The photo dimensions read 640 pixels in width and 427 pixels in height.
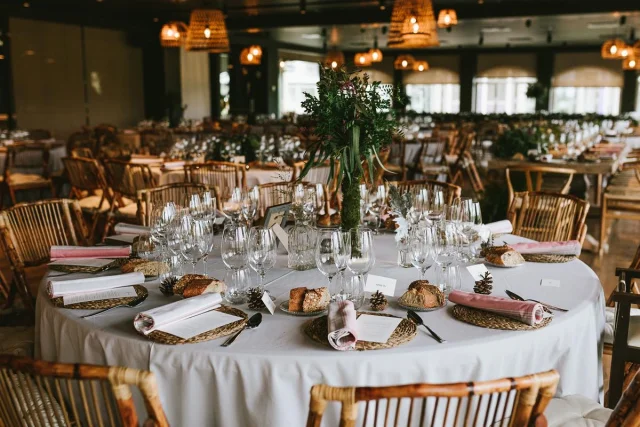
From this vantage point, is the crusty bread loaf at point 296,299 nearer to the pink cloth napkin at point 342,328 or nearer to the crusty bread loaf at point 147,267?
the pink cloth napkin at point 342,328

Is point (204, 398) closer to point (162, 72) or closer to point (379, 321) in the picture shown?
point (379, 321)

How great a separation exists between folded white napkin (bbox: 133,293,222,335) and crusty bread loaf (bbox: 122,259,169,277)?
1.42 ft

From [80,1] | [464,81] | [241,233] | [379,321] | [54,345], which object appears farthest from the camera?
[464,81]

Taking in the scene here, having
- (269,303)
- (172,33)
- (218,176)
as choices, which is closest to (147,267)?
(269,303)

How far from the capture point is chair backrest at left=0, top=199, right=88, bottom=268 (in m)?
3.15

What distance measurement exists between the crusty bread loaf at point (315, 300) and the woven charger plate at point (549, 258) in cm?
103

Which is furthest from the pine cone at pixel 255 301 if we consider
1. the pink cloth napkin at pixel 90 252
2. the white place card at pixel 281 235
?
the pink cloth napkin at pixel 90 252

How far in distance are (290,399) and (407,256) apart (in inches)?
41.1

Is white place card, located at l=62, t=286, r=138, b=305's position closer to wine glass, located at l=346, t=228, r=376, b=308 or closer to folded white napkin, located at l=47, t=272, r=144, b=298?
folded white napkin, located at l=47, t=272, r=144, b=298

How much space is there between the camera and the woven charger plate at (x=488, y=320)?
1.83 meters

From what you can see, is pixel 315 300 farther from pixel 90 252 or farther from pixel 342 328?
pixel 90 252

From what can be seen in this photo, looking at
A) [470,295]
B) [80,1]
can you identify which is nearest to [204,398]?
[470,295]

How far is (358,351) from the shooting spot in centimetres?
168

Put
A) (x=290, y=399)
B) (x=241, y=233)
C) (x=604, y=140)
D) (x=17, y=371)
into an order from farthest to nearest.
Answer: (x=604, y=140) → (x=241, y=233) → (x=290, y=399) → (x=17, y=371)
